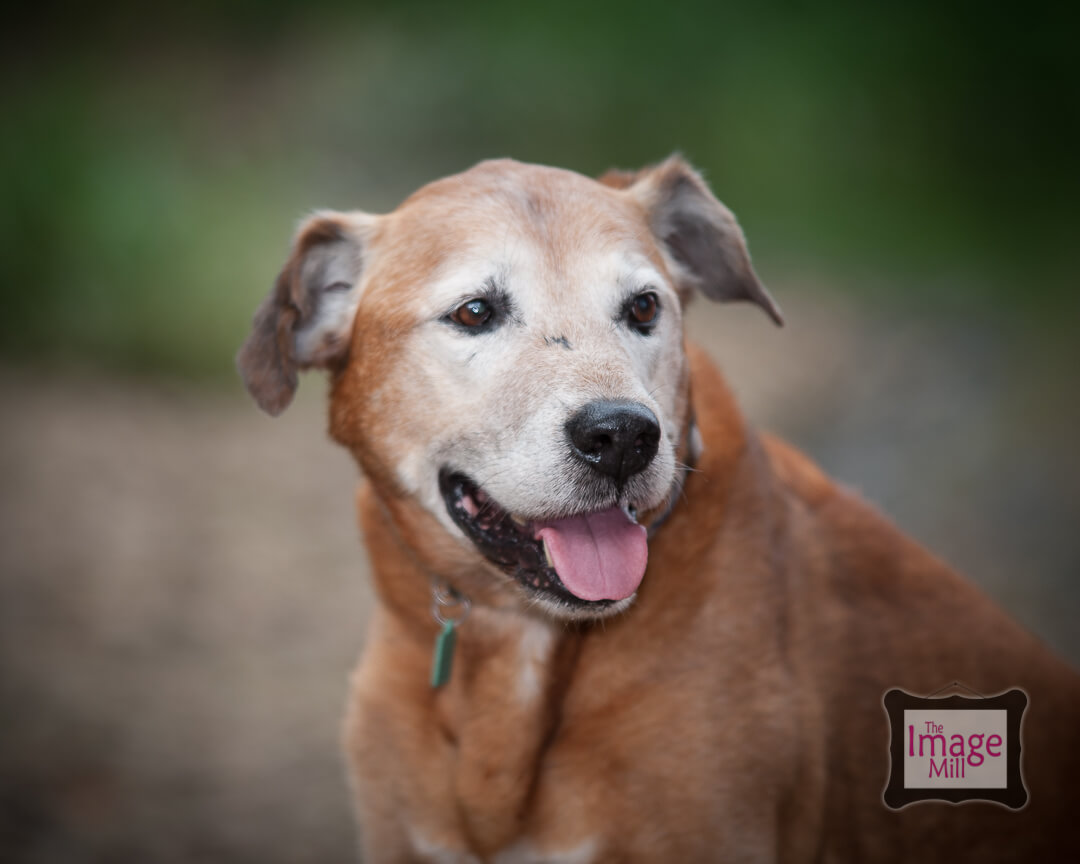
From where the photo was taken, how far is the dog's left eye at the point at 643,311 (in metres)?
2.25

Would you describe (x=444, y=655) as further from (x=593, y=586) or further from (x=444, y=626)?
(x=593, y=586)

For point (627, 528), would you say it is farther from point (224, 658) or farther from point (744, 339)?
point (744, 339)

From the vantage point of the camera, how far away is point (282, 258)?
5820 millimetres

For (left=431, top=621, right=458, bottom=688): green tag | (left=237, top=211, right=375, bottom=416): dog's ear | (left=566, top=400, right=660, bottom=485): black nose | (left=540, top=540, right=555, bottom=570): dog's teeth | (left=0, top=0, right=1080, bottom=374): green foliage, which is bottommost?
(left=431, top=621, right=458, bottom=688): green tag

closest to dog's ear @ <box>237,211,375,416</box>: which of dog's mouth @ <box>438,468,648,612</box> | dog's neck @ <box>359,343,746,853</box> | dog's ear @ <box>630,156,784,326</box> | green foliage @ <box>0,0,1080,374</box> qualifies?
dog's neck @ <box>359,343,746,853</box>

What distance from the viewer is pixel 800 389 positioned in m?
7.07

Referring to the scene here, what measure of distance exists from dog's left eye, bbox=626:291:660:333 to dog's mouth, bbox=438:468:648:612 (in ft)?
1.48

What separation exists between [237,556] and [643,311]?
12.5 feet

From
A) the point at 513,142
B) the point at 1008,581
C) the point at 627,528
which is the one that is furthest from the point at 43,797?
the point at 513,142

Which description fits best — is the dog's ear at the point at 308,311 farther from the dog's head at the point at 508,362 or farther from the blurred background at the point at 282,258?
the blurred background at the point at 282,258

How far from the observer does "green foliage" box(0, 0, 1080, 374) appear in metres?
7.25

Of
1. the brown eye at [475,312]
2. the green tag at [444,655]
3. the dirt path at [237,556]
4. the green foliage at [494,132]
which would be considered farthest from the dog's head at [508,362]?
the green foliage at [494,132]

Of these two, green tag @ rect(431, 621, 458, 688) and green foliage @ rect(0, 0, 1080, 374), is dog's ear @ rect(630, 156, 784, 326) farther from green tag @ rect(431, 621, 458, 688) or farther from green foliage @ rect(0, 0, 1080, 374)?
green foliage @ rect(0, 0, 1080, 374)

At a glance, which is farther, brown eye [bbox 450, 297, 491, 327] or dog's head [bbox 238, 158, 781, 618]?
brown eye [bbox 450, 297, 491, 327]
